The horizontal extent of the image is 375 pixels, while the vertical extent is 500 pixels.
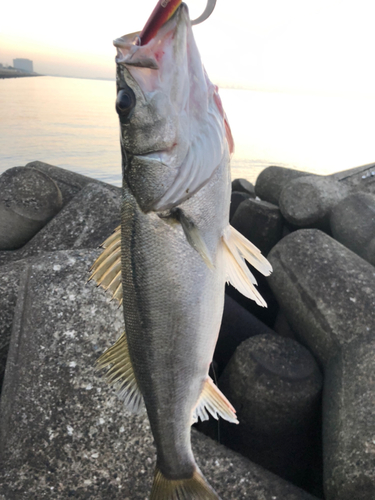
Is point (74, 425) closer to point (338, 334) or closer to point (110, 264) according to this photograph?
point (110, 264)

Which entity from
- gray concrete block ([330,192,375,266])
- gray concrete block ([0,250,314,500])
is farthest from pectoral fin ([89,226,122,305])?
gray concrete block ([330,192,375,266])

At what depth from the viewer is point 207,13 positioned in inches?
51.8

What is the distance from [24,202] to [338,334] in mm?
4366

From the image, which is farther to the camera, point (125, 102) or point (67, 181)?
point (67, 181)

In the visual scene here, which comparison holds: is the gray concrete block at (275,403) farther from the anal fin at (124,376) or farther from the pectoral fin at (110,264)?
the pectoral fin at (110,264)

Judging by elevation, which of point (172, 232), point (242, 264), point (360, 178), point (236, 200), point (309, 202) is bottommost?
point (236, 200)

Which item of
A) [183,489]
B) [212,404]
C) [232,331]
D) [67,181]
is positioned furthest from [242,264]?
[67,181]

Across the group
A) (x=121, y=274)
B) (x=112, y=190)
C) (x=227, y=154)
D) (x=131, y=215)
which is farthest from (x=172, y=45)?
(x=112, y=190)

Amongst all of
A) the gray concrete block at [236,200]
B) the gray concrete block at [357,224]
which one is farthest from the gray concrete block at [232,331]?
the gray concrete block at [236,200]

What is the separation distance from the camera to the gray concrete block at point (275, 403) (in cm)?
292

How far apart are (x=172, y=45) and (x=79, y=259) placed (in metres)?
2.33

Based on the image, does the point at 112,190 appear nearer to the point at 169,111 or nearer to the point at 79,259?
the point at 79,259

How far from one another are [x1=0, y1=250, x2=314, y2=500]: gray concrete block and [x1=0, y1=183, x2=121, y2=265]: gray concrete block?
4.60 ft

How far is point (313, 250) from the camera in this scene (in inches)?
140
